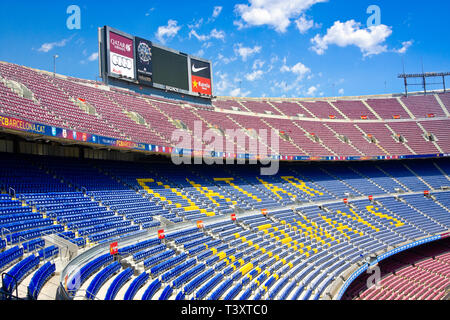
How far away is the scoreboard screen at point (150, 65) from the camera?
30.4m

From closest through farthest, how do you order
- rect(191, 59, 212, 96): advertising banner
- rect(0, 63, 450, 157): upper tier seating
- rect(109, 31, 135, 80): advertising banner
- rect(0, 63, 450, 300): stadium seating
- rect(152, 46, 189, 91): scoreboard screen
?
rect(0, 63, 450, 300): stadium seating, rect(0, 63, 450, 157): upper tier seating, rect(109, 31, 135, 80): advertising banner, rect(152, 46, 189, 91): scoreboard screen, rect(191, 59, 212, 96): advertising banner

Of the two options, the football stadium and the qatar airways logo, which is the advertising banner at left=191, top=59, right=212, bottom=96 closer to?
the football stadium

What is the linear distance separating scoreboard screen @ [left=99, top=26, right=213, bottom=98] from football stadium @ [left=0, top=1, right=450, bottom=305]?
138 millimetres

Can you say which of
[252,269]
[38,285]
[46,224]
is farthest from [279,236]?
[38,285]

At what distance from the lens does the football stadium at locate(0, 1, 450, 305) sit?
13820 mm

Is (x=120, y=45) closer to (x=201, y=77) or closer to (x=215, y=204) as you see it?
(x=201, y=77)

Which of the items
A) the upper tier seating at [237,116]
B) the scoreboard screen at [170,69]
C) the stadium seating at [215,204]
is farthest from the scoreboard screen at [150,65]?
the stadium seating at [215,204]

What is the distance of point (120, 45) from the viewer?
102ft

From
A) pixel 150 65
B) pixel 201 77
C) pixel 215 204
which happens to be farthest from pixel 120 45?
pixel 215 204

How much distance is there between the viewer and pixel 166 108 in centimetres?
3397

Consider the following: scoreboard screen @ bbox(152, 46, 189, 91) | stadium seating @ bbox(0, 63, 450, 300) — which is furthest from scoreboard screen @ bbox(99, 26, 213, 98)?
stadium seating @ bbox(0, 63, 450, 300)

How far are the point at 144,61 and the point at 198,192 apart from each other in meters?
16.2
